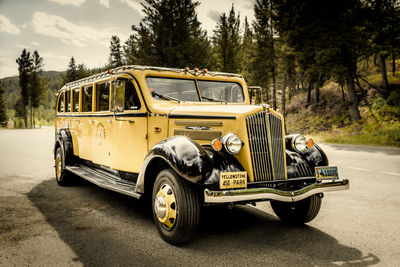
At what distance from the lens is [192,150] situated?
3.44m

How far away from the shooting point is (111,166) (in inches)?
208

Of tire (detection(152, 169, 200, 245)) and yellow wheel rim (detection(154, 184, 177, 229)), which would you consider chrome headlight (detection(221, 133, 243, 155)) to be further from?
yellow wheel rim (detection(154, 184, 177, 229))

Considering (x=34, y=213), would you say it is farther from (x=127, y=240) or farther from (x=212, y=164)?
(x=212, y=164)

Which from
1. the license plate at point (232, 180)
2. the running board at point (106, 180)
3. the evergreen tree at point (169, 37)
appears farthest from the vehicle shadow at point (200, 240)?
the evergreen tree at point (169, 37)

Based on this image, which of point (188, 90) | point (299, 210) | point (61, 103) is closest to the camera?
point (299, 210)

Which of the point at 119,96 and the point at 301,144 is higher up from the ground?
the point at 119,96

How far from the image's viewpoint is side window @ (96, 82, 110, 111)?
5.40 m

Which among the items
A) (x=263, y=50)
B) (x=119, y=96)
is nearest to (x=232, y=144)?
(x=119, y=96)

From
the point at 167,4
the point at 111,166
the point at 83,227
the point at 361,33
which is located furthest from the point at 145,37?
the point at 83,227

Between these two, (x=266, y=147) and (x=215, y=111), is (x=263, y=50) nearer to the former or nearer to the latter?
(x=215, y=111)

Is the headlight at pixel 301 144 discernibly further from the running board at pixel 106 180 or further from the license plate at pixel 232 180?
the running board at pixel 106 180

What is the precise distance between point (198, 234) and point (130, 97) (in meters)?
2.23

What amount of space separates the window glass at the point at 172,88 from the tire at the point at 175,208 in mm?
1488

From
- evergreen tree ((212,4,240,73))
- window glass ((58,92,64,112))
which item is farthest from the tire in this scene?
evergreen tree ((212,4,240,73))
